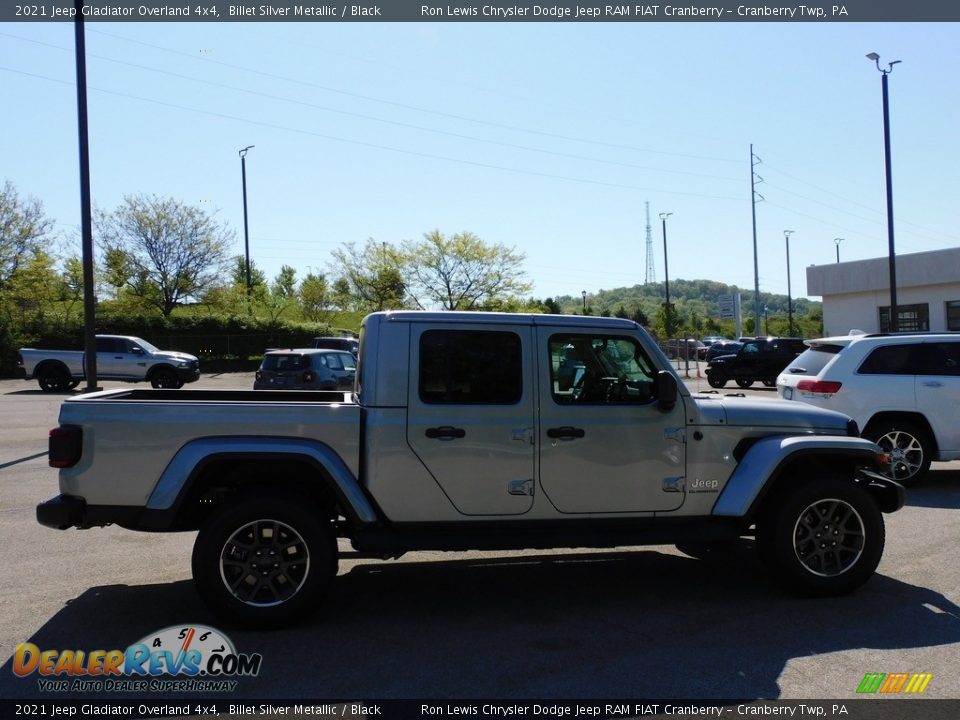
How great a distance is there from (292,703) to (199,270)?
47391 millimetres

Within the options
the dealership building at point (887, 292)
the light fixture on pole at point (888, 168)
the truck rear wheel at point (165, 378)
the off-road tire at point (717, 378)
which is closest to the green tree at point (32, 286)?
the truck rear wheel at point (165, 378)

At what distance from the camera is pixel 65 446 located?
5.12 meters

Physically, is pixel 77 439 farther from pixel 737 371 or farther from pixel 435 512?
pixel 737 371

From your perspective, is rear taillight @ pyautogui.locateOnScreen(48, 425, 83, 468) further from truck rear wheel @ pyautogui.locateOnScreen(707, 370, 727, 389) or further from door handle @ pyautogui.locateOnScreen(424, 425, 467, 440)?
truck rear wheel @ pyautogui.locateOnScreen(707, 370, 727, 389)

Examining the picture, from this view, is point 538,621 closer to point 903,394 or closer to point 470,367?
point 470,367

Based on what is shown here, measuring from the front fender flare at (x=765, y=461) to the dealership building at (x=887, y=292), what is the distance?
41252mm

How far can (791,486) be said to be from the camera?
19.4 ft

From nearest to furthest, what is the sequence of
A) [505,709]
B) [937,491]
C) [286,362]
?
1. [505,709]
2. [937,491]
3. [286,362]

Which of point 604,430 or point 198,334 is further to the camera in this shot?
point 198,334

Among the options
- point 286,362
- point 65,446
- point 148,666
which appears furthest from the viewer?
point 286,362

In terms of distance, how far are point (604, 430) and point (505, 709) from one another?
2.10m

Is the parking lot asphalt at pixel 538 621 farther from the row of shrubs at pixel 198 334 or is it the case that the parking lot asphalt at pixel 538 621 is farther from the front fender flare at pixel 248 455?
the row of shrubs at pixel 198 334

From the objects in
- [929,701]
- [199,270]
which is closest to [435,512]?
[929,701]

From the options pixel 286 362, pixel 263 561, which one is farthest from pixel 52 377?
pixel 263 561
